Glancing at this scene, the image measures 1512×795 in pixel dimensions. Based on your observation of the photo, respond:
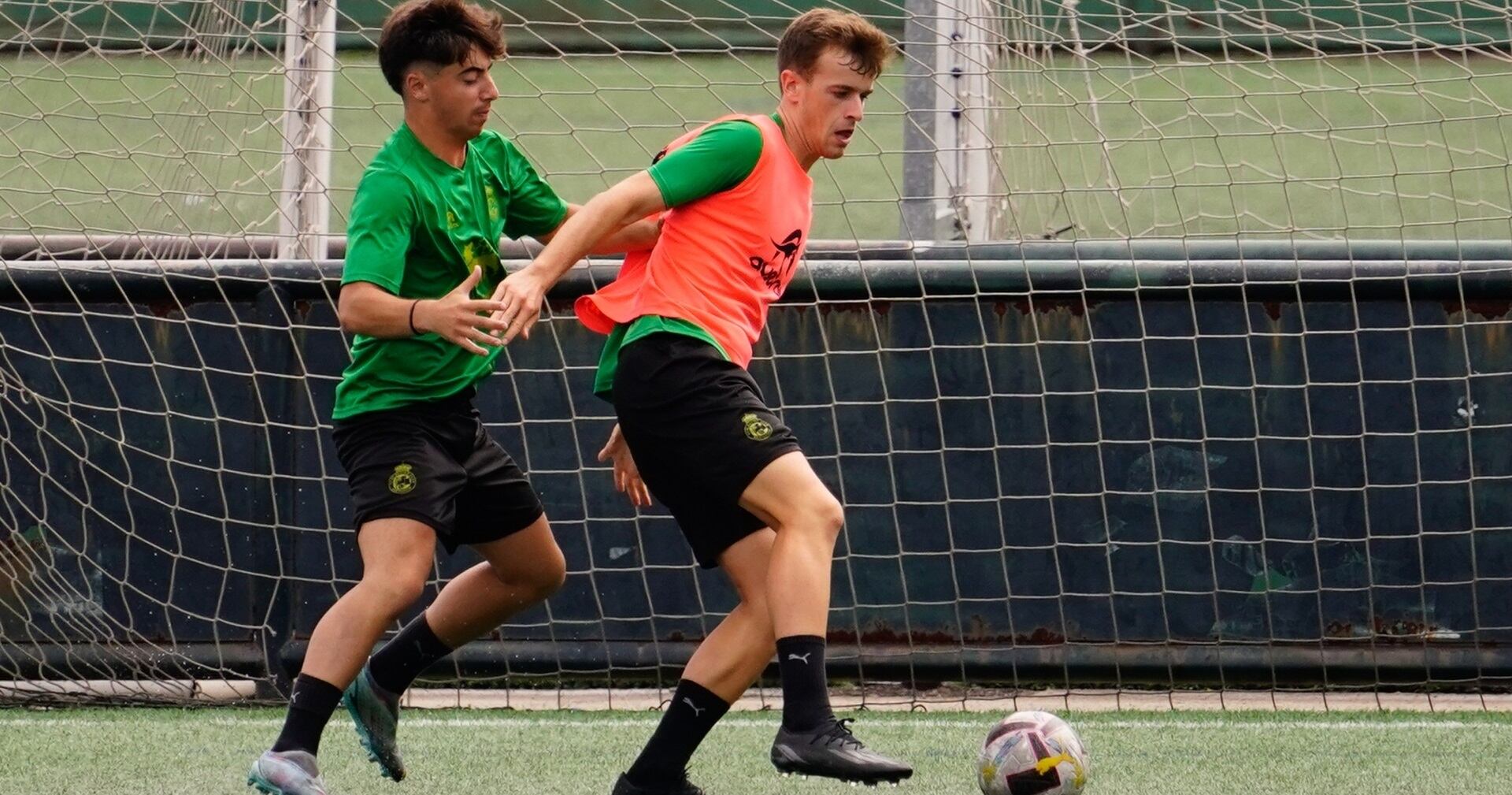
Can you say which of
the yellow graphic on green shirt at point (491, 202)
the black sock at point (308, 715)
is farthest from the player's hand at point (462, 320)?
the black sock at point (308, 715)

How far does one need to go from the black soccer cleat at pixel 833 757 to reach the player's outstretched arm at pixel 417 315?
3.19 ft

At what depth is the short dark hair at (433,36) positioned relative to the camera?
3.81 metres

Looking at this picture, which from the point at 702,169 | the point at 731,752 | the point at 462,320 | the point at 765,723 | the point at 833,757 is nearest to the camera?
the point at 833,757

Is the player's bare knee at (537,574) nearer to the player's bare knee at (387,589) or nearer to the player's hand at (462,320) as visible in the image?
the player's bare knee at (387,589)

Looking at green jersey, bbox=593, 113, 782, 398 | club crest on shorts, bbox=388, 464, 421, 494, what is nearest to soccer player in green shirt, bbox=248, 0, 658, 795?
club crest on shorts, bbox=388, 464, 421, 494

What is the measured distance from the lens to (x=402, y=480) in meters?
3.80

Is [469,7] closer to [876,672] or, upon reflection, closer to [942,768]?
[942,768]

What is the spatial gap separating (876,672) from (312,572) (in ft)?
5.86

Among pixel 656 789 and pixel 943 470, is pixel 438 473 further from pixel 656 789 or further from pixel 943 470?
pixel 943 470

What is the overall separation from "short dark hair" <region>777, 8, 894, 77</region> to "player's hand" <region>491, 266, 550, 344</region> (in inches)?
30.2

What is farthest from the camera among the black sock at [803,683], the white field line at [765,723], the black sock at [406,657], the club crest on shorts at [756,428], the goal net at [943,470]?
the goal net at [943,470]

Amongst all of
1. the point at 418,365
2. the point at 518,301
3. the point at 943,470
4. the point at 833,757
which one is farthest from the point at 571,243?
the point at 943,470

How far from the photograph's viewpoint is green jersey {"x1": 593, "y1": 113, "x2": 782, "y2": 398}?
12.0 ft

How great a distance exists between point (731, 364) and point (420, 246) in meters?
0.72
